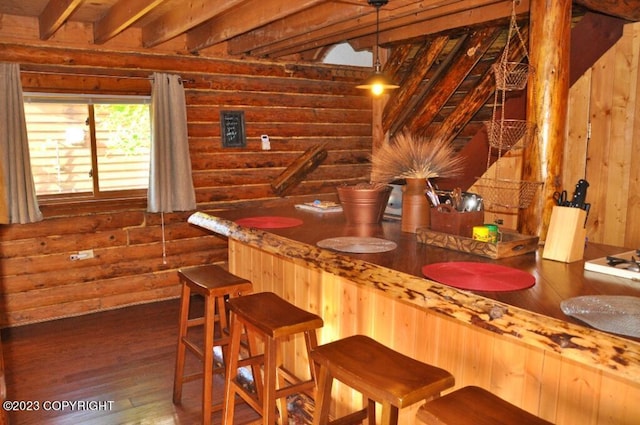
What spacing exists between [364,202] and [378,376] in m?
1.21

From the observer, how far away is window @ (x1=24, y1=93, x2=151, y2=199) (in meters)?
4.20

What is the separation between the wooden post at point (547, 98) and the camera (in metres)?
2.37

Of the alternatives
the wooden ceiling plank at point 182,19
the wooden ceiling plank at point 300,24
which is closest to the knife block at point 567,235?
the wooden ceiling plank at point 300,24

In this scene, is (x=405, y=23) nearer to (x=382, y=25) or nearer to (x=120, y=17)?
(x=382, y=25)

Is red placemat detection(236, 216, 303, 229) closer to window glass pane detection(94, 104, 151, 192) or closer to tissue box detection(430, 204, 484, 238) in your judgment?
tissue box detection(430, 204, 484, 238)

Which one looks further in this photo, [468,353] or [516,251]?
[516,251]

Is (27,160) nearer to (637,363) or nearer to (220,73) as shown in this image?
(220,73)

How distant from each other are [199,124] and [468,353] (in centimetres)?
363

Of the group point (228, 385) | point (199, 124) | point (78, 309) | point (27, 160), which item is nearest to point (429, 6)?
point (199, 124)

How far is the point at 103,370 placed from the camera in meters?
3.36

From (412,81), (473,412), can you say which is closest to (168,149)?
(412,81)

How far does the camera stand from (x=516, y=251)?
202 cm

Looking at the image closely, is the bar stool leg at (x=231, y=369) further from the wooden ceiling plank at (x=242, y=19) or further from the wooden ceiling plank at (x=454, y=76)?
the wooden ceiling plank at (x=454, y=76)

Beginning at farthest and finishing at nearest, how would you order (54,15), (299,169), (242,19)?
(299,169) < (242,19) < (54,15)
